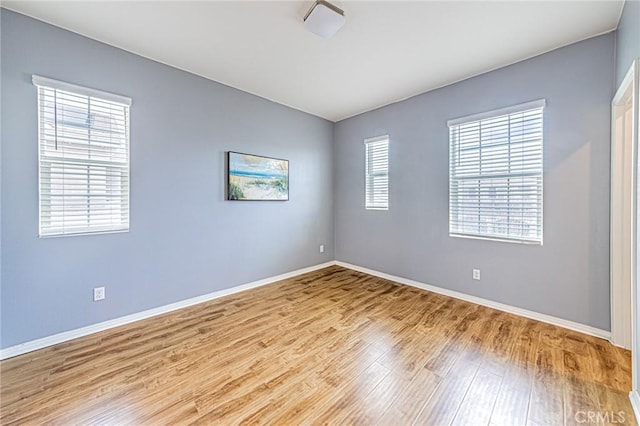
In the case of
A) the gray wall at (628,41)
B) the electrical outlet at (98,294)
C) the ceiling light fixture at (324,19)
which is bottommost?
the electrical outlet at (98,294)

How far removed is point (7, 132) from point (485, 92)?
15.0 ft

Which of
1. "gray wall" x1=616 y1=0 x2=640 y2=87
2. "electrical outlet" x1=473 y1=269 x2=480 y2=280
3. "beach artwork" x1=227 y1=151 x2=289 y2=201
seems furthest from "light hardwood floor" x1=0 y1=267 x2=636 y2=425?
"gray wall" x1=616 y1=0 x2=640 y2=87

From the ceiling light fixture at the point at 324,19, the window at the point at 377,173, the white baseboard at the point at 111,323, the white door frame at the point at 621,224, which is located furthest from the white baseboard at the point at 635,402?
the white baseboard at the point at 111,323

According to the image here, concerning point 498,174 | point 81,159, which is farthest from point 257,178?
point 498,174

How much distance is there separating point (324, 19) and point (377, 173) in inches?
98.1

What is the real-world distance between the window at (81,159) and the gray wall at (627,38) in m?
4.10

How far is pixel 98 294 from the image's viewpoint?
2414 millimetres

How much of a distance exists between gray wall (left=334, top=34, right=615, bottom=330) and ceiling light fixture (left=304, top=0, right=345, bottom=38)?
1.91 m

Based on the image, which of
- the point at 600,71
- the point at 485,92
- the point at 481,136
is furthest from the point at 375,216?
the point at 600,71

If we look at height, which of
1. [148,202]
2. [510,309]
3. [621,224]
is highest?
[148,202]

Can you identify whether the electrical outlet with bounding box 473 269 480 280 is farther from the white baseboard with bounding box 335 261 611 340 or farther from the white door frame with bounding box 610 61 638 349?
the white door frame with bounding box 610 61 638 349

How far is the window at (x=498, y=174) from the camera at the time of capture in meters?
2.64

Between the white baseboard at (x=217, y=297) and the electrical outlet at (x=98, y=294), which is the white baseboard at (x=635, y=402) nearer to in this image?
the white baseboard at (x=217, y=297)

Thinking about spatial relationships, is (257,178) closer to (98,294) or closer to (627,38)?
(98,294)
